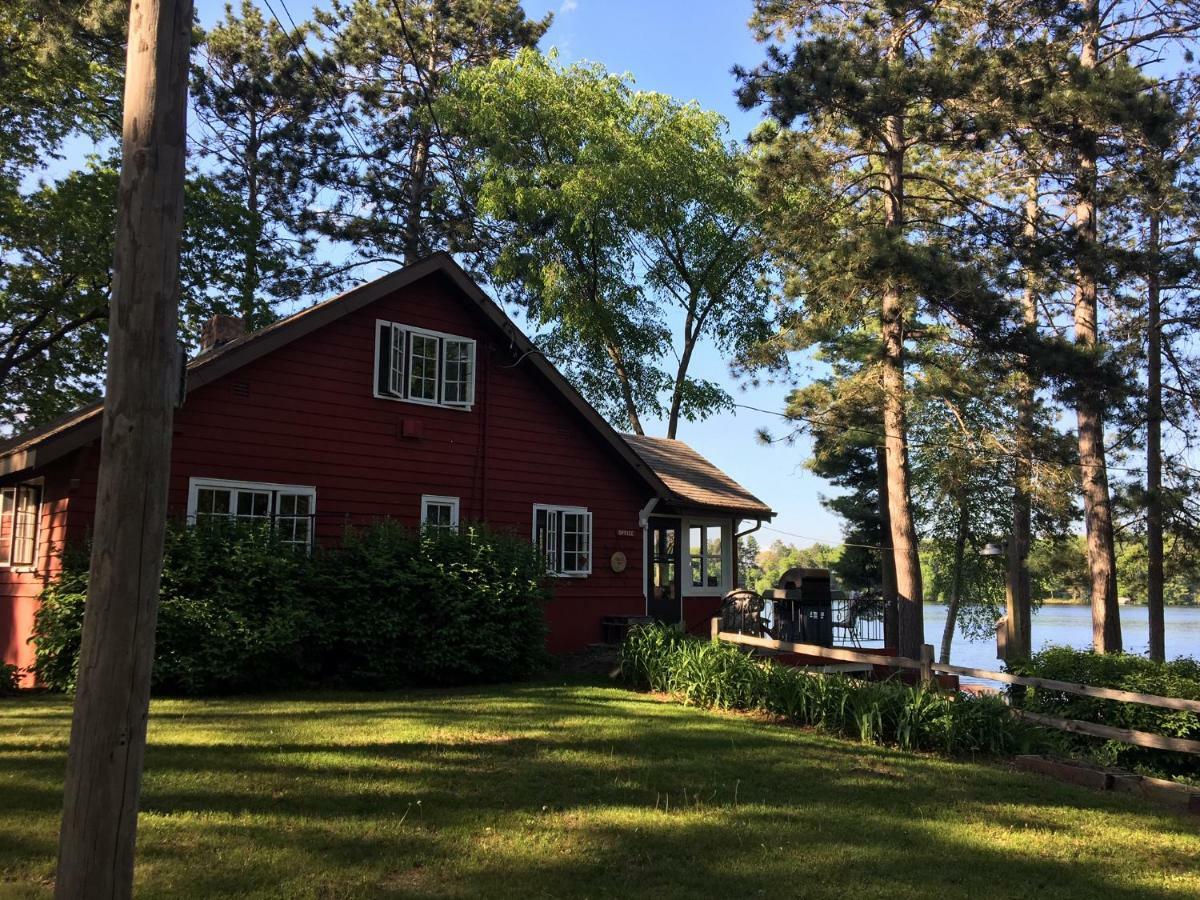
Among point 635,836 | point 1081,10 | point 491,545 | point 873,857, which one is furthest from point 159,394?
point 1081,10

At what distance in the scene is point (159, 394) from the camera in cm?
357

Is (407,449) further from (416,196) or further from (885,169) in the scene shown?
(416,196)

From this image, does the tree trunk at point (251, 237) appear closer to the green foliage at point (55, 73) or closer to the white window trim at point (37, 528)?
the green foliage at point (55, 73)

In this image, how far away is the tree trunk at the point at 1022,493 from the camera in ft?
41.2

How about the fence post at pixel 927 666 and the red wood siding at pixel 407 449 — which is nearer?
the fence post at pixel 927 666

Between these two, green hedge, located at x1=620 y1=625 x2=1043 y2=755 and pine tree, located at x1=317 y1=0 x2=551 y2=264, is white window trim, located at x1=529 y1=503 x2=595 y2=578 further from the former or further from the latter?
pine tree, located at x1=317 y1=0 x2=551 y2=264

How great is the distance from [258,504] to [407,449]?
2458 mm

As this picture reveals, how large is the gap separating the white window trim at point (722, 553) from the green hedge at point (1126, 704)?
311 inches

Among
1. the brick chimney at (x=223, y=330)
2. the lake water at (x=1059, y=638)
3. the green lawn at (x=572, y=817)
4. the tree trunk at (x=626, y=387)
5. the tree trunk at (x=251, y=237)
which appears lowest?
the lake water at (x=1059, y=638)

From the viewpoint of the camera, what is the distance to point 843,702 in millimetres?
9273

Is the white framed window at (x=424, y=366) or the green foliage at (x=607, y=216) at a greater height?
the green foliage at (x=607, y=216)

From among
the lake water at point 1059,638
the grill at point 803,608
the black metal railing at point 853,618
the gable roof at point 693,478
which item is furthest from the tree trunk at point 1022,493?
the lake water at point 1059,638

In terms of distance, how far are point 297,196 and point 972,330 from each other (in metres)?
21.7

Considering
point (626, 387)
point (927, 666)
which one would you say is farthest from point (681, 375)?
point (927, 666)
